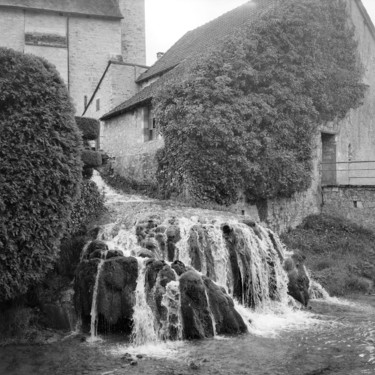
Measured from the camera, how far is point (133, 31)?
33.2 meters

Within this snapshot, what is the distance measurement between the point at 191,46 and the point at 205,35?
833 millimetres

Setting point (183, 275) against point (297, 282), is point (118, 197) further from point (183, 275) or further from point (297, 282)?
point (183, 275)

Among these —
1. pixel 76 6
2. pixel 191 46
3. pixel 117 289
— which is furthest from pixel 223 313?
pixel 76 6

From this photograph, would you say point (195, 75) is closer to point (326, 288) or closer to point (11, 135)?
point (326, 288)

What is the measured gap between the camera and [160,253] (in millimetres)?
11406

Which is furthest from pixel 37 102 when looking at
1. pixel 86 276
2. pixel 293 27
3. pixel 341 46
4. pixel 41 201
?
pixel 341 46

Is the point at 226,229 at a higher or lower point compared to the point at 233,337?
higher

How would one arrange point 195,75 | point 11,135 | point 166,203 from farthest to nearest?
point 195,75 < point 166,203 < point 11,135

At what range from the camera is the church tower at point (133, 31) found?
32.9 m

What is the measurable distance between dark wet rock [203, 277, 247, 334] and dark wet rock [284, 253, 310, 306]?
278 centimetres

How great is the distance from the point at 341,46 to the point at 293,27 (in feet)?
10.5

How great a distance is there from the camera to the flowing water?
764 centimetres

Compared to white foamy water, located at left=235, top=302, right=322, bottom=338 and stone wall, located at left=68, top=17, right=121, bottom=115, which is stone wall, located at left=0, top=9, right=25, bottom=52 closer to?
stone wall, located at left=68, top=17, right=121, bottom=115

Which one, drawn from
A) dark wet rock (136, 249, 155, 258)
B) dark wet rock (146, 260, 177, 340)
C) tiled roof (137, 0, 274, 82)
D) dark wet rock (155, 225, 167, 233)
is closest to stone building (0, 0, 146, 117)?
tiled roof (137, 0, 274, 82)
